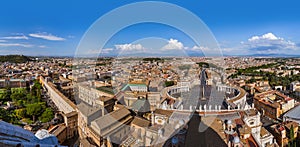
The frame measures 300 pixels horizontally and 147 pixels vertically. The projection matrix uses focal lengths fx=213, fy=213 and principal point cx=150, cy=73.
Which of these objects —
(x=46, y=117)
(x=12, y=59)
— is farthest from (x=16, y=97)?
(x=12, y=59)

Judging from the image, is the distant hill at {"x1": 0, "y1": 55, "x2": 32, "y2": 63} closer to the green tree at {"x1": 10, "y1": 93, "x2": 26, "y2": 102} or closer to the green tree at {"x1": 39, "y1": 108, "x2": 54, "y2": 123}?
the green tree at {"x1": 10, "y1": 93, "x2": 26, "y2": 102}

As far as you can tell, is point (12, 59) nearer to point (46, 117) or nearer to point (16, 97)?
point (16, 97)

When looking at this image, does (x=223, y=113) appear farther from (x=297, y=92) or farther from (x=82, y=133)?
(x=297, y=92)

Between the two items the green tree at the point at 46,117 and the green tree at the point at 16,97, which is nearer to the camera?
the green tree at the point at 46,117

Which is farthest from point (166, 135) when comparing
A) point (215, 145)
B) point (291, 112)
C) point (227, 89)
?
point (291, 112)

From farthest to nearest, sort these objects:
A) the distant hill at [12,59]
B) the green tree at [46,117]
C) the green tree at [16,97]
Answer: the distant hill at [12,59]
the green tree at [16,97]
the green tree at [46,117]

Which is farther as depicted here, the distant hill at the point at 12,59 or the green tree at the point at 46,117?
the distant hill at the point at 12,59

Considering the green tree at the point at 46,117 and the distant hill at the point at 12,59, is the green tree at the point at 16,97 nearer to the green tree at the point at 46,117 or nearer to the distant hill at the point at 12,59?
the green tree at the point at 46,117

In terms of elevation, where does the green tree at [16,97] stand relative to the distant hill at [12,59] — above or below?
below

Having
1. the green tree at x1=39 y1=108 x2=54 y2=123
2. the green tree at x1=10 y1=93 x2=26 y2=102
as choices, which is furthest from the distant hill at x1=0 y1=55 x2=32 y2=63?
the green tree at x1=39 y1=108 x2=54 y2=123

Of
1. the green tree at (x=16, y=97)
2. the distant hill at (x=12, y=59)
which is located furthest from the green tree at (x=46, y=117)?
the distant hill at (x=12, y=59)

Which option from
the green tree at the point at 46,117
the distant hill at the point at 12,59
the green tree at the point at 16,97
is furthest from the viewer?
the distant hill at the point at 12,59
